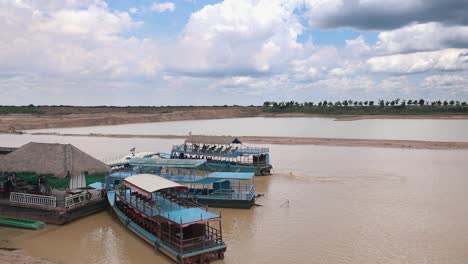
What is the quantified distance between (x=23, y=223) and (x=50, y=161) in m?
3.15

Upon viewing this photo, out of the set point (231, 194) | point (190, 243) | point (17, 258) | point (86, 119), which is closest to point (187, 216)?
point (190, 243)

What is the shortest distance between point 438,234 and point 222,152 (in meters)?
20.7

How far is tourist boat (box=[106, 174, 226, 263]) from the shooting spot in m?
15.6

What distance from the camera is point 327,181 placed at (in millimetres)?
32656

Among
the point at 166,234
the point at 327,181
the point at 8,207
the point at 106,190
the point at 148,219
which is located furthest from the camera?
the point at 327,181

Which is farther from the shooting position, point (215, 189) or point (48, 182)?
point (215, 189)

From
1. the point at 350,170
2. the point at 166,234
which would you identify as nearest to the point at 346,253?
the point at 166,234

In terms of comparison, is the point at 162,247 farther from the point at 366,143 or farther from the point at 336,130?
the point at 336,130

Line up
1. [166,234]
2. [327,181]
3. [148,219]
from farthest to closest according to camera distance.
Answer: [327,181]
[148,219]
[166,234]

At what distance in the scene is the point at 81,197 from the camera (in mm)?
22281

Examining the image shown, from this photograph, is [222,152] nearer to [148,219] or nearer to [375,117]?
[148,219]

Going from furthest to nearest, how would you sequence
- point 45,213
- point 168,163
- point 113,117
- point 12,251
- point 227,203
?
point 113,117 → point 168,163 → point 227,203 → point 45,213 → point 12,251

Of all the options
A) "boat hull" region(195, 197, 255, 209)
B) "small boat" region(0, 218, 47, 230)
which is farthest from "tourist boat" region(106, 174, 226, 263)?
"small boat" region(0, 218, 47, 230)

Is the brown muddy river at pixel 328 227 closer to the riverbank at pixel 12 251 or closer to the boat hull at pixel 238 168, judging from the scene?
the riverbank at pixel 12 251
